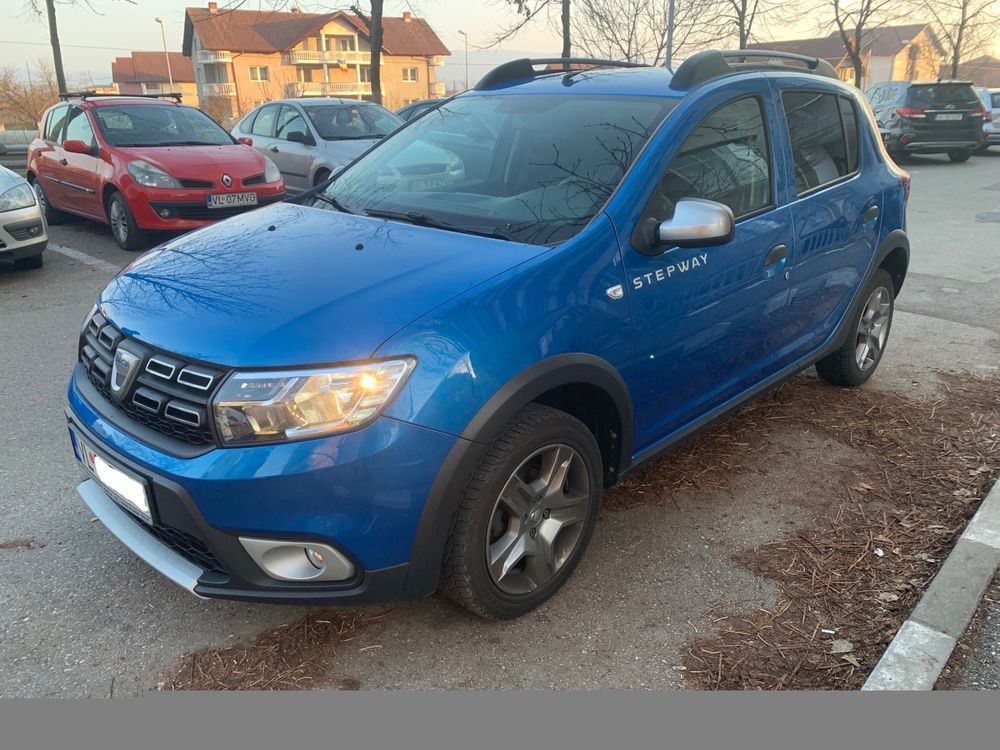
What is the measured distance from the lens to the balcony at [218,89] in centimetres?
6406

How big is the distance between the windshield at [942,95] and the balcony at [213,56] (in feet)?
195

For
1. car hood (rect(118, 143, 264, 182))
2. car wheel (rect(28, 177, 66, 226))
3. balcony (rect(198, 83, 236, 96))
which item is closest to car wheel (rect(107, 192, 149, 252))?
car hood (rect(118, 143, 264, 182))

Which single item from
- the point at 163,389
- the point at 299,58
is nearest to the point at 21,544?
the point at 163,389

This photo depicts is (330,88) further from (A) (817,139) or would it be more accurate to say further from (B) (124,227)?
(A) (817,139)

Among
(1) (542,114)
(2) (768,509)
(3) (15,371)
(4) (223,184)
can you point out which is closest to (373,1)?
(4) (223,184)

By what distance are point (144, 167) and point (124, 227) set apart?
74 cm

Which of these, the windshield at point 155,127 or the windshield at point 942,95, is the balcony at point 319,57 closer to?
the windshield at point 942,95

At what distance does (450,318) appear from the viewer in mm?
2299

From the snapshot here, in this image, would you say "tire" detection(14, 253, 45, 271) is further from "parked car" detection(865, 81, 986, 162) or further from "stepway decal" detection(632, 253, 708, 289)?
"parked car" detection(865, 81, 986, 162)

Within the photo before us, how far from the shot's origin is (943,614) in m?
2.71

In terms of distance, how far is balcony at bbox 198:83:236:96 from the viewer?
64.1 metres

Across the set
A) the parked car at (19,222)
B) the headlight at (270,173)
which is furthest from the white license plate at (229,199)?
the parked car at (19,222)

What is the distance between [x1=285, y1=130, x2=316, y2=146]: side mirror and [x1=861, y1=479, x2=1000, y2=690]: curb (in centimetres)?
897

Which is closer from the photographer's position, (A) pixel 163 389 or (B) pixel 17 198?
(A) pixel 163 389
